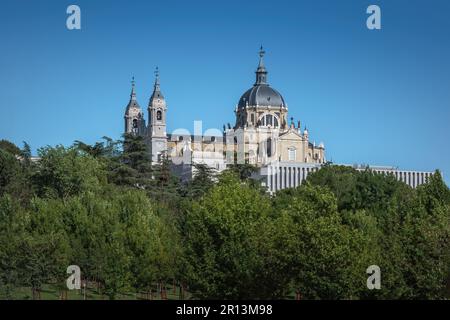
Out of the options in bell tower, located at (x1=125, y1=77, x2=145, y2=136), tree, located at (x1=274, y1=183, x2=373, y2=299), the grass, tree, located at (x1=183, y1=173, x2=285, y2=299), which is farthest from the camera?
bell tower, located at (x1=125, y1=77, x2=145, y2=136)

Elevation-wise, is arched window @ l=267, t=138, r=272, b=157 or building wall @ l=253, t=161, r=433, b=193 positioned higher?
arched window @ l=267, t=138, r=272, b=157

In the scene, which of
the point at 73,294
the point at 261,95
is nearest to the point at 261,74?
the point at 261,95

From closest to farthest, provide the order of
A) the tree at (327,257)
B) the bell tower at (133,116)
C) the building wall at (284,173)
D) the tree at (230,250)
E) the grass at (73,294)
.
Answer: the tree at (327,257)
the tree at (230,250)
the grass at (73,294)
the building wall at (284,173)
the bell tower at (133,116)

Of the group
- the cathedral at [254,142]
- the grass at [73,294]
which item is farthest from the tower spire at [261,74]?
the grass at [73,294]

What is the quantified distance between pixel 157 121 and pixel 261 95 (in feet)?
74.2

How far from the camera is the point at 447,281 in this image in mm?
44375

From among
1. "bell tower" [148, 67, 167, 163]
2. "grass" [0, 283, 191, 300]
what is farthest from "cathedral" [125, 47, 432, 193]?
"grass" [0, 283, 191, 300]

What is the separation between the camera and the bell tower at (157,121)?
151m

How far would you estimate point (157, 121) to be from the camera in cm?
15188

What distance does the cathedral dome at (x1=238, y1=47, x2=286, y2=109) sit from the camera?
16825 cm

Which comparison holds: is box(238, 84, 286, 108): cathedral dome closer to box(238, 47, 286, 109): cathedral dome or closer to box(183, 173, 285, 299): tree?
box(238, 47, 286, 109): cathedral dome

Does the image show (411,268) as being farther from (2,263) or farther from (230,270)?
(2,263)

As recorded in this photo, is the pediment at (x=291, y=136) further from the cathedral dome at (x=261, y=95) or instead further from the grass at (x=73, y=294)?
the grass at (x=73, y=294)

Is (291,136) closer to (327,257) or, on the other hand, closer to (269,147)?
(269,147)
